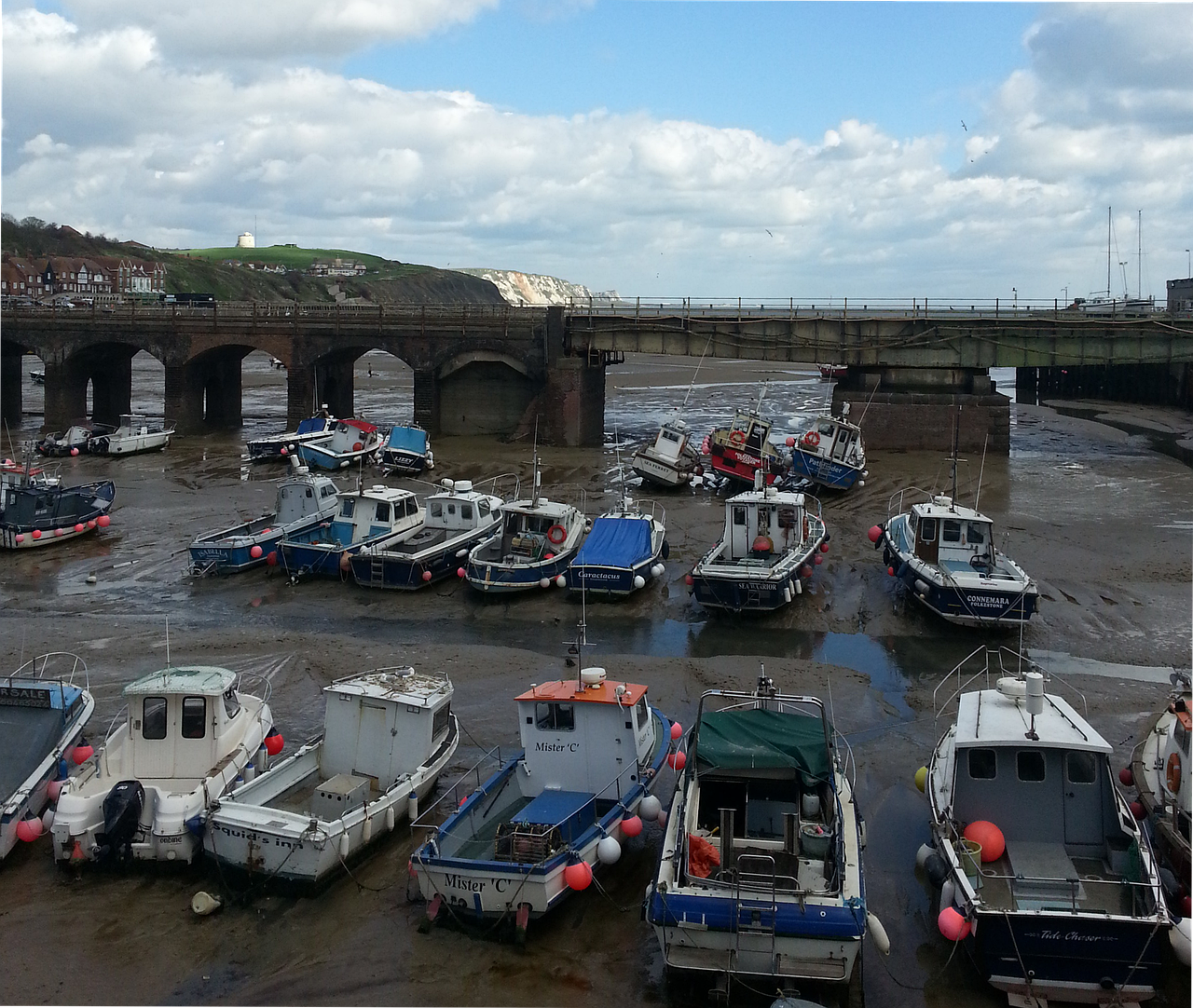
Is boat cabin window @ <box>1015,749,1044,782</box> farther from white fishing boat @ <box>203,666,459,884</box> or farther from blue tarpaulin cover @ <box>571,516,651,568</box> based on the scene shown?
blue tarpaulin cover @ <box>571,516,651,568</box>

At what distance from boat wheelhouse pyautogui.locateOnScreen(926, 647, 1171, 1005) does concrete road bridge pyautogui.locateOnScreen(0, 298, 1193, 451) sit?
108 feet

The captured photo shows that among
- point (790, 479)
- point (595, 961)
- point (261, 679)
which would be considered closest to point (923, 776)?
point (595, 961)

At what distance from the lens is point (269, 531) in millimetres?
28969

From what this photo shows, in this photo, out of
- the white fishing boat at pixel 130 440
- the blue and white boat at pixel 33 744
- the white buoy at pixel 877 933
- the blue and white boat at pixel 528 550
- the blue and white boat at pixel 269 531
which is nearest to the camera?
the white buoy at pixel 877 933

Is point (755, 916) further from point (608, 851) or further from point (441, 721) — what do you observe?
point (441, 721)

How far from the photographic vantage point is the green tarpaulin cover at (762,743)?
42.3 ft

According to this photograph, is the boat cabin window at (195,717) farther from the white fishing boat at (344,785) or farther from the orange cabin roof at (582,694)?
the orange cabin roof at (582,694)

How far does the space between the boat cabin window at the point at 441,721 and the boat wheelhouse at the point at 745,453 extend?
868 inches

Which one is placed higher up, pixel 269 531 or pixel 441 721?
pixel 269 531

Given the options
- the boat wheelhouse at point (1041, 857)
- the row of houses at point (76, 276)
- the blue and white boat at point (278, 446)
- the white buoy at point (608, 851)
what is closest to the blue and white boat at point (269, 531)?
the blue and white boat at point (278, 446)

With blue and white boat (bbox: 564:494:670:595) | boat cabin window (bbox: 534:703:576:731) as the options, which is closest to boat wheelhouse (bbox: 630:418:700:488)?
blue and white boat (bbox: 564:494:670:595)

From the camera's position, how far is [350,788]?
14469 millimetres

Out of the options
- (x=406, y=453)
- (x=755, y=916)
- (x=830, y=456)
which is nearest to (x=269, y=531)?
(x=406, y=453)

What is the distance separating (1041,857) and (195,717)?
34.9 feet
